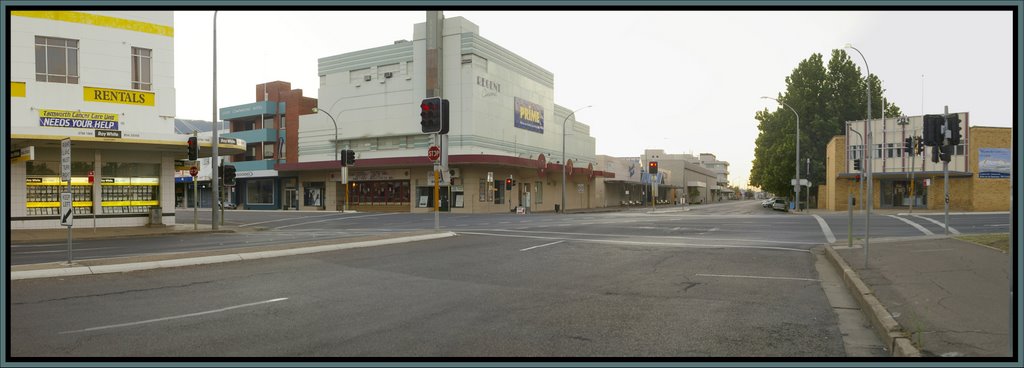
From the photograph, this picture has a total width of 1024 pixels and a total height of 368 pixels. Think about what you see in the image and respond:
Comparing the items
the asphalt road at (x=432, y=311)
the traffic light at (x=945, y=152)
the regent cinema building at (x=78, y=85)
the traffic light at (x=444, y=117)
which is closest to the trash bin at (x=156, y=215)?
the traffic light at (x=444, y=117)

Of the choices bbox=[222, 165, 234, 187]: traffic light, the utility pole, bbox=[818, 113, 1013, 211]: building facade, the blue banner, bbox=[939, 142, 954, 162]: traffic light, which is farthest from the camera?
the blue banner

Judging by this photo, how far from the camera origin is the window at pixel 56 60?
448 centimetres

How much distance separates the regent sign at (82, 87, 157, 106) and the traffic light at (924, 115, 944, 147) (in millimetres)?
13167

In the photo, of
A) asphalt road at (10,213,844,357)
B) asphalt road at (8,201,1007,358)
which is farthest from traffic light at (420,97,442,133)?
asphalt road at (10,213,844,357)

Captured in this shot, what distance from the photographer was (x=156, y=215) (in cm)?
2558

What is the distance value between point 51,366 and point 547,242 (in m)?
15.4

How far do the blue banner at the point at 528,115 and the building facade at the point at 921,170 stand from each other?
2735 centimetres

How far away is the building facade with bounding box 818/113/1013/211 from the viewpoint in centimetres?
4678

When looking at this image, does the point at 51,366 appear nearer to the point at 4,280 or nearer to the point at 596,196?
the point at 4,280

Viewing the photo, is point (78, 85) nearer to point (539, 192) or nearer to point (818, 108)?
point (539, 192)

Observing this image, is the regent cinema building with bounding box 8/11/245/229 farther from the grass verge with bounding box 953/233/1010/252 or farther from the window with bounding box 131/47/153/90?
the grass verge with bounding box 953/233/1010/252

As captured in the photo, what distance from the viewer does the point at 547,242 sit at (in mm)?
18531

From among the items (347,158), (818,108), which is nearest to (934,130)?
(347,158)

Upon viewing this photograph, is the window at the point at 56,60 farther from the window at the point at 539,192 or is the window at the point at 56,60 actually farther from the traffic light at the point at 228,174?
the window at the point at 539,192
